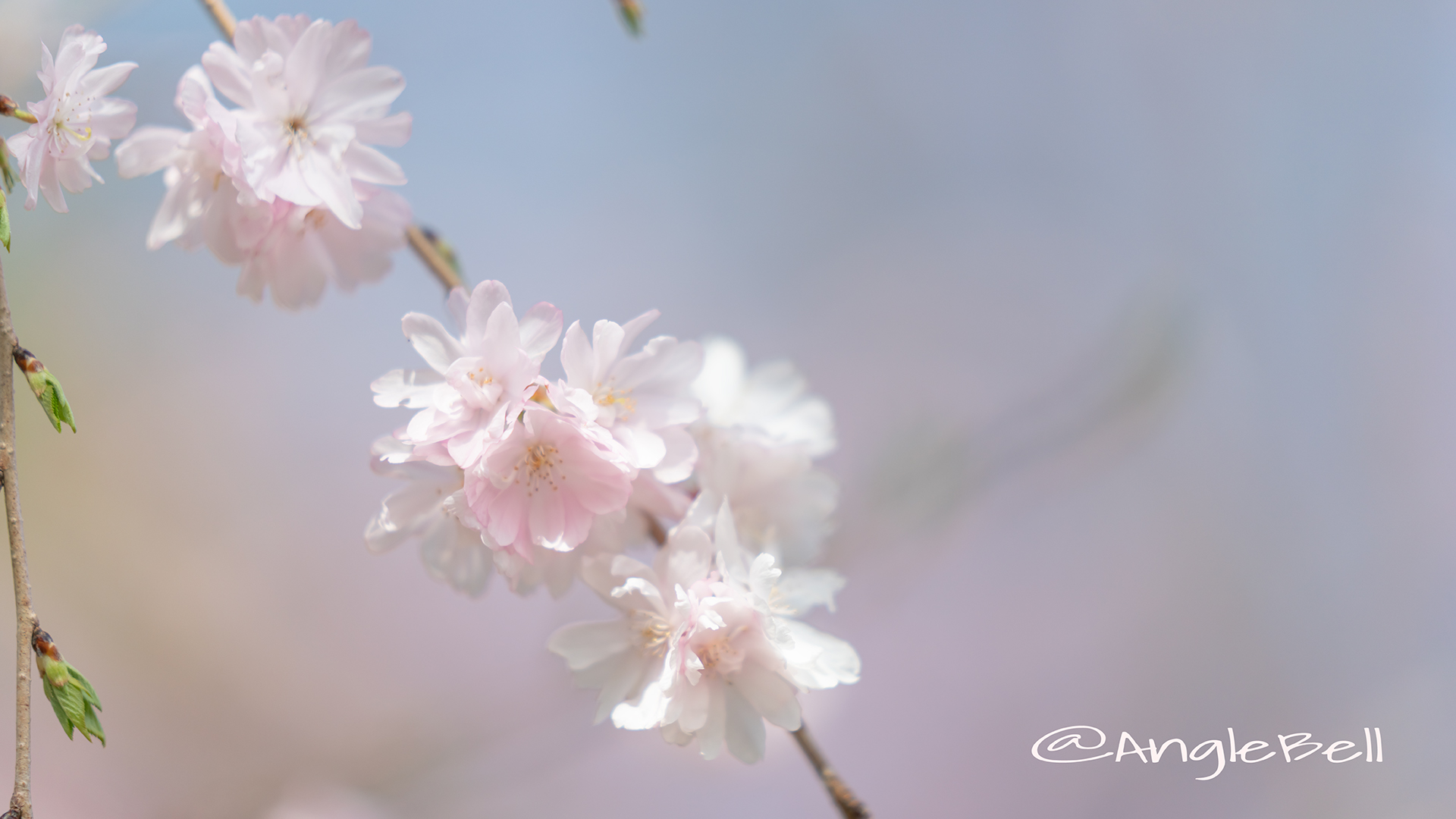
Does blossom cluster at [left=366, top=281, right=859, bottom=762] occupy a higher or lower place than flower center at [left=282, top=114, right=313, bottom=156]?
lower

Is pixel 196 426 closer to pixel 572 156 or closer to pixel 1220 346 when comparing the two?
pixel 572 156

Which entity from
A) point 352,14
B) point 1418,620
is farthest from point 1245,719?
point 352,14

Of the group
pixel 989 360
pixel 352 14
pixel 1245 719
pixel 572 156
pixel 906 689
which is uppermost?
pixel 352 14

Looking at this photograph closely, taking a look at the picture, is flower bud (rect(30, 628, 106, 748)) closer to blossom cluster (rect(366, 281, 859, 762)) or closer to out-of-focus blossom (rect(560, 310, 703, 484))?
blossom cluster (rect(366, 281, 859, 762))

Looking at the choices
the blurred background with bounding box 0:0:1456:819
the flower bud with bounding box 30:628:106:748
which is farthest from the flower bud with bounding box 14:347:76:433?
the blurred background with bounding box 0:0:1456:819

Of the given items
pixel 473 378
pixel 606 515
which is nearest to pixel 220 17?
pixel 473 378

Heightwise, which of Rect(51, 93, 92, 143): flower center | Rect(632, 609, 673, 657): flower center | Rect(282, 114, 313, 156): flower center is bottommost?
Rect(632, 609, 673, 657): flower center
